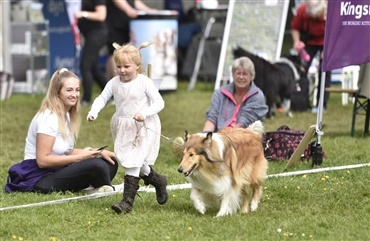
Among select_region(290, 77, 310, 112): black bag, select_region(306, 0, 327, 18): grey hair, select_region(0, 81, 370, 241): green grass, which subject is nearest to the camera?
select_region(0, 81, 370, 241): green grass

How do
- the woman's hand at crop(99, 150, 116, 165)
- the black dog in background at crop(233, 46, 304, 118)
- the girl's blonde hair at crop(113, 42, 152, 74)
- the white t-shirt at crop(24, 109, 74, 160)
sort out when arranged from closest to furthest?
the girl's blonde hair at crop(113, 42, 152, 74)
the white t-shirt at crop(24, 109, 74, 160)
the woman's hand at crop(99, 150, 116, 165)
the black dog in background at crop(233, 46, 304, 118)

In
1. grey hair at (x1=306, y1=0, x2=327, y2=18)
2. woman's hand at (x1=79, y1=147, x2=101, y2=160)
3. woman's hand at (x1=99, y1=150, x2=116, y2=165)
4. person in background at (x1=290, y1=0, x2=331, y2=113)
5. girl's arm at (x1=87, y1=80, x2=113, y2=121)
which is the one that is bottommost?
woman's hand at (x1=99, y1=150, x2=116, y2=165)

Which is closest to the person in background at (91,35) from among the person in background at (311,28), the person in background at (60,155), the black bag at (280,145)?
the person in background at (311,28)

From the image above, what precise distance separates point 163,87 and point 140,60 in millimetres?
9958

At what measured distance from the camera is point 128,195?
6.93 meters

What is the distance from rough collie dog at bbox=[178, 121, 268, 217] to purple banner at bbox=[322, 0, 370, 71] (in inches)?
73.2

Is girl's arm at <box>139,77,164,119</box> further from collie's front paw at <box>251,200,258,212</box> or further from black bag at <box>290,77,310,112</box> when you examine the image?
black bag at <box>290,77,310,112</box>

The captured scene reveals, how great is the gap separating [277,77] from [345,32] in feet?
14.7

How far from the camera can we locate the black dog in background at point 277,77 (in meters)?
12.8

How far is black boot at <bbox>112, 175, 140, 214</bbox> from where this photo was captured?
6879mm

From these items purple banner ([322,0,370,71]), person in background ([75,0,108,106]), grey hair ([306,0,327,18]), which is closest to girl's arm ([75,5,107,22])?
person in background ([75,0,108,106])

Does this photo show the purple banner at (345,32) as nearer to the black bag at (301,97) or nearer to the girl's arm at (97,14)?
the black bag at (301,97)

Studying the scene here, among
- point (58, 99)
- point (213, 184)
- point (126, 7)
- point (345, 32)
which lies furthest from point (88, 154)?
point (126, 7)

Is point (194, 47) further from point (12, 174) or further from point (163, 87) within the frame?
point (12, 174)
